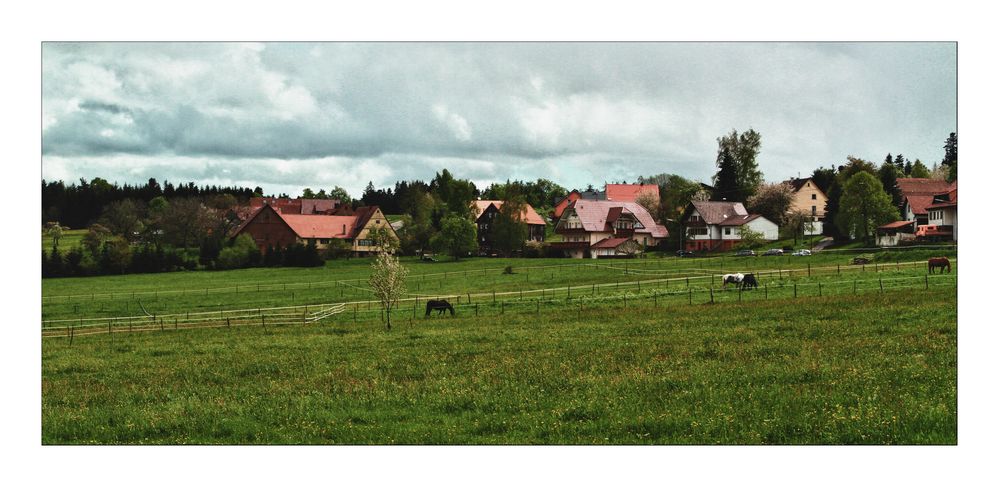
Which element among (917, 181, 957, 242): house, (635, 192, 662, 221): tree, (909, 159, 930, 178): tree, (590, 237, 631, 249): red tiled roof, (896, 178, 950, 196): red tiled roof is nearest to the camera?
(917, 181, 957, 242): house

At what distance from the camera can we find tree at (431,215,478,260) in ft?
237

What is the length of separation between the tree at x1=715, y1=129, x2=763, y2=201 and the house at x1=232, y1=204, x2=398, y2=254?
29744 mm

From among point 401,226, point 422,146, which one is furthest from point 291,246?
point 422,146

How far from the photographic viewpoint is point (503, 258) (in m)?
78.4

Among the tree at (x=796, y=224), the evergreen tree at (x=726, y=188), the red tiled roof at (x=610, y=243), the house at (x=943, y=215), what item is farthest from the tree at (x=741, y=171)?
the red tiled roof at (x=610, y=243)

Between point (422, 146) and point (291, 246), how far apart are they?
36.7 m

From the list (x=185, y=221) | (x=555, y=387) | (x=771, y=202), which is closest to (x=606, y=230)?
(x=771, y=202)

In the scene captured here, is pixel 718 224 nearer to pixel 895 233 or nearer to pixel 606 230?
pixel 606 230

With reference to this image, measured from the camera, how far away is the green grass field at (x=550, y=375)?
14344 mm

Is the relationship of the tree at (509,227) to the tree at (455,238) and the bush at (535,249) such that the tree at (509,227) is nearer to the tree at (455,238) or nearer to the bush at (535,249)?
the bush at (535,249)

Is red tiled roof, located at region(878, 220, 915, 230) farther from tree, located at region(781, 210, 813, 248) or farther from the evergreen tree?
the evergreen tree

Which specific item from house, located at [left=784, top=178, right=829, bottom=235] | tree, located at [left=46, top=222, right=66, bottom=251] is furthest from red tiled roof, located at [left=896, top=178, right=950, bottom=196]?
tree, located at [left=46, top=222, right=66, bottom=251]

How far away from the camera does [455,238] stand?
240 ft

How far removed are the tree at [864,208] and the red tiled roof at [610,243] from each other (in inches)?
990
